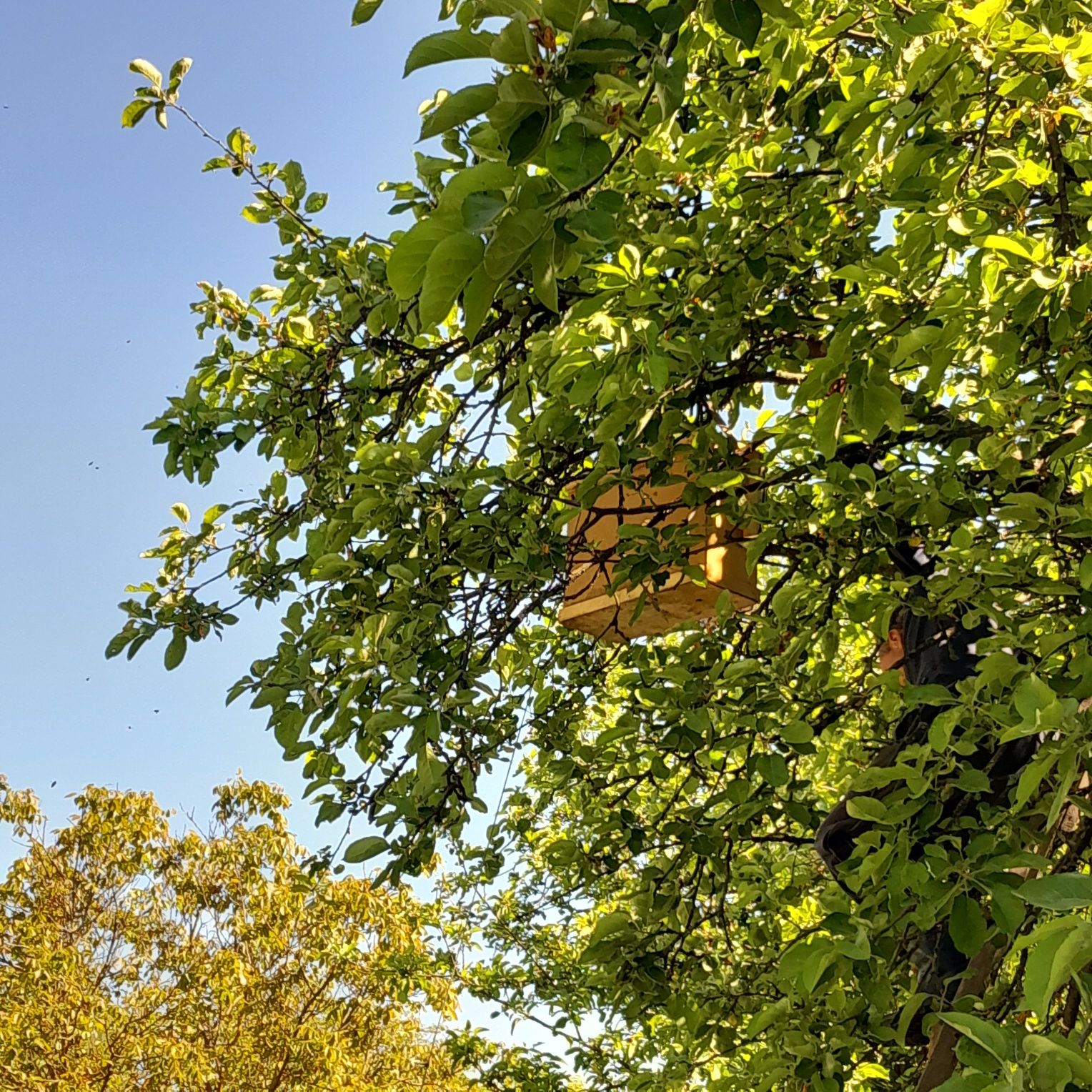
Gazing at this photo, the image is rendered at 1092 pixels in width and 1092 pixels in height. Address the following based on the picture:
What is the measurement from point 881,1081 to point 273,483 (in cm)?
200

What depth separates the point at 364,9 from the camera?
84 cm

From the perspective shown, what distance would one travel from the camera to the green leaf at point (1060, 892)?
84cm

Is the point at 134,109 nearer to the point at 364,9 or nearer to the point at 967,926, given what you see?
the point at 364,9

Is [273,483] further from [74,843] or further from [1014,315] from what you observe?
[74,843]

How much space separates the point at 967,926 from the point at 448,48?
124cm

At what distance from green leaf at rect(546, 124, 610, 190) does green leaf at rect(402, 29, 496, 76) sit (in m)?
0.07

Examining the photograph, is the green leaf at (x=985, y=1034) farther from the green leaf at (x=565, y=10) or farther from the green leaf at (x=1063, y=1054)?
the green leaf at (x=565, y=10)

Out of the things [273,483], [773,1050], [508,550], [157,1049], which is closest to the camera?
[773,1050]

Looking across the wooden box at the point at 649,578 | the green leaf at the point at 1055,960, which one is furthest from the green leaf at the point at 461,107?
the wooden box at the point at 649,578

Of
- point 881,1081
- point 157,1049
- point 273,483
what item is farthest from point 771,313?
point 157,1049

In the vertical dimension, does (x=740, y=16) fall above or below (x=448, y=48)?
above

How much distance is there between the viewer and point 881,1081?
2.19 m

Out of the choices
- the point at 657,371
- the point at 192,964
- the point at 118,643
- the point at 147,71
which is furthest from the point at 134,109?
the point at 192,964

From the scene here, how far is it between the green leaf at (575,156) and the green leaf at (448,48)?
0.07m
